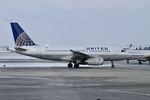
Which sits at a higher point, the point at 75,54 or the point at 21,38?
the point at 21,38

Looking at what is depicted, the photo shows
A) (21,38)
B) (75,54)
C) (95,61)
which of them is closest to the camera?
(95,61)

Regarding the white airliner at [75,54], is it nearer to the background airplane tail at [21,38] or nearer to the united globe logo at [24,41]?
the united globe logo at [24,41]

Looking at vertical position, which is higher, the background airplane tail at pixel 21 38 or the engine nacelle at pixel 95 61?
the background airplane tail at pixel 21 38

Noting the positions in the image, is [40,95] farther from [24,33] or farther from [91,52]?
[24,33]

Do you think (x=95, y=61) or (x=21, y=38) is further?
(x=21, y=38)

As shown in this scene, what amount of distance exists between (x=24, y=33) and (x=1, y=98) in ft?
145

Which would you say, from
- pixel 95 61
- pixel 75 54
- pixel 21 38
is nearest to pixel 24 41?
pixel 21 38

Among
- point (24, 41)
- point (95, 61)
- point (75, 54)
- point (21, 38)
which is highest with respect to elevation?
point (21, 38)

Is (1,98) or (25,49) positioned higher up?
(25,49)

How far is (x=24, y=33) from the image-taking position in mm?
63000

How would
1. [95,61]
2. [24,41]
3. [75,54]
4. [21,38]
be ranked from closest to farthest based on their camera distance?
[95,61] → [75,54] → [24,41] → [21,38]

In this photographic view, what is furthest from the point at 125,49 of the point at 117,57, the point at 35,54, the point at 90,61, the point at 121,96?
the point at 121,96

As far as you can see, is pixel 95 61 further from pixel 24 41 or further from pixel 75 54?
pixel 24 41

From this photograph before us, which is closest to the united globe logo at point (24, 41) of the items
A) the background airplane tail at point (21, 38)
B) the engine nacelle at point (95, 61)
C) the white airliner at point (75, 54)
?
the background airplane tail at point (21, 38)
